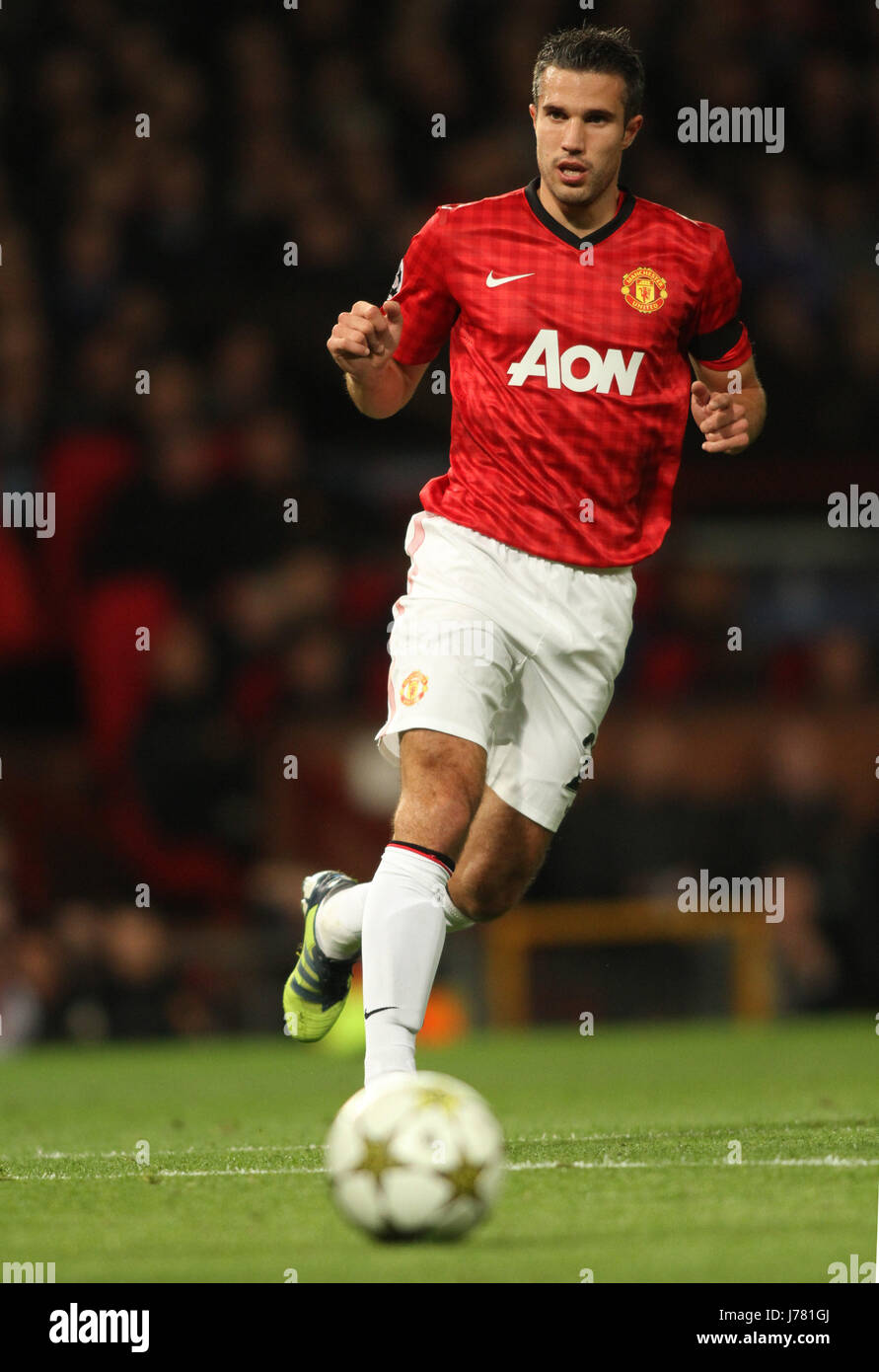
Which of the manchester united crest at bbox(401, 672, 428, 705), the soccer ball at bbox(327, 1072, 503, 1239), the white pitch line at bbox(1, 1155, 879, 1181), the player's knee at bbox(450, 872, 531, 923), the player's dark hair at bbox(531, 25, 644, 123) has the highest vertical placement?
the player's dark hair at bbox(531, 25, 644, 123)

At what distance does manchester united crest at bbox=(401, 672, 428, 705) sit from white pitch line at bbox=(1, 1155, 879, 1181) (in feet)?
3.69

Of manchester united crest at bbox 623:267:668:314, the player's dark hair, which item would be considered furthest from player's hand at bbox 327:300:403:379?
the player's dark hair

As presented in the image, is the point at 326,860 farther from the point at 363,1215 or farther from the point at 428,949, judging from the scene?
the point at 363,1215

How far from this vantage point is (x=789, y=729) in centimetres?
1184

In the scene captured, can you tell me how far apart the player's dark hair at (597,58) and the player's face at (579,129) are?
0.02 meters

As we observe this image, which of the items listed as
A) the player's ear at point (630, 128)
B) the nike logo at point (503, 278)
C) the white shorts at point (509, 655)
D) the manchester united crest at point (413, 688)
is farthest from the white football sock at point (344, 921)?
the player's ear at point (630, 128)

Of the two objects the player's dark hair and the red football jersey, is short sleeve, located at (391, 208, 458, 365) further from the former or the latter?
the player's dark hair

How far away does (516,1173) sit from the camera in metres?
4.91

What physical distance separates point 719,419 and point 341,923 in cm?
169

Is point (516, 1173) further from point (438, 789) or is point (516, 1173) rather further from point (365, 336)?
point (365, 336)

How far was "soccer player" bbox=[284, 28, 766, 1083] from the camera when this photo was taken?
5367 millimetres

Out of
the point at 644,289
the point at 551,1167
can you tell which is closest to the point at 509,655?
the point at 644,289

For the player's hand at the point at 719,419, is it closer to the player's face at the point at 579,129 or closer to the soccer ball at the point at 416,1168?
the player's face at the point at 579,129

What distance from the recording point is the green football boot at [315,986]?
5941 mm
